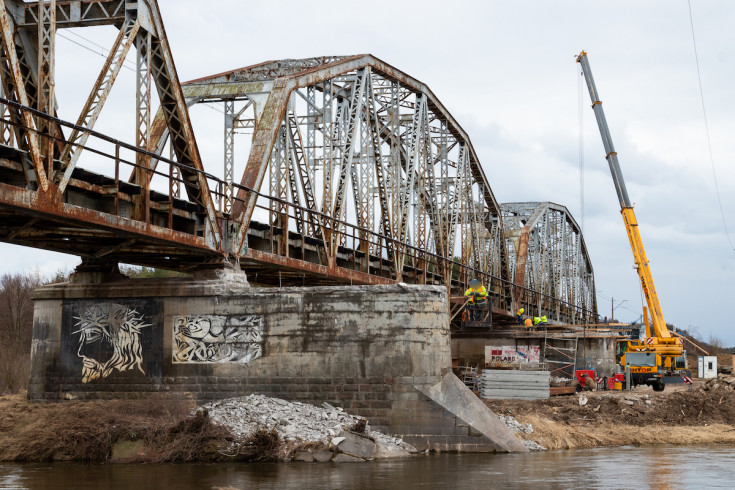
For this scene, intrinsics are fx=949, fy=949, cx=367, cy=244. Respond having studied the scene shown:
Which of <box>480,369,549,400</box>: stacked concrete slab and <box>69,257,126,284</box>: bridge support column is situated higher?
<box>69,257,126,284</box>: bridge support column

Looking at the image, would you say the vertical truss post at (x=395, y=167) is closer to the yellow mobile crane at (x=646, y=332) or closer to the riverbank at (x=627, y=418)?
the riverbank at (x=627, y=418)

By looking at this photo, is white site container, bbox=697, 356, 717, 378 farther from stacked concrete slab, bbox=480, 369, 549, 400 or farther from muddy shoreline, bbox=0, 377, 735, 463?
muddy shoreline, bbox=0, 377, 735, 463

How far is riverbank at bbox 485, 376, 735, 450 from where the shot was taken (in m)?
27.2

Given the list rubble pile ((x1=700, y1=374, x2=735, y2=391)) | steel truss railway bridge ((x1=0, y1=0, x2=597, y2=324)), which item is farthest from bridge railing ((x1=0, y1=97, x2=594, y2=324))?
rubble pile ((x1=700, y1=374, x2=735, y2=391))

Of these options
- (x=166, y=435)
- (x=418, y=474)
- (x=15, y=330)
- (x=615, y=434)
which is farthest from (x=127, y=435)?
(x=15, y=330)

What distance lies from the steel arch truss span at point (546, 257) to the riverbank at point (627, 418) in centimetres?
2933

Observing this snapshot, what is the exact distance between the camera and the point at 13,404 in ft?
86.7

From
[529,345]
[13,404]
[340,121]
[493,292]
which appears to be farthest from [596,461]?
[493,292]

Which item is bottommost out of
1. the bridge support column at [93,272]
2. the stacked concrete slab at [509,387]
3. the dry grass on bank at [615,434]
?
Result: the dry grass on bank at [615,434]

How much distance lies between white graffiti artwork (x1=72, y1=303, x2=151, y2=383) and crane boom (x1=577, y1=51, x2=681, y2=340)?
94.2ft

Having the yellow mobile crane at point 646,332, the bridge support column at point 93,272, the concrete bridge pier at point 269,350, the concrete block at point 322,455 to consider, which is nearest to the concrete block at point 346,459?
the concrete block at point 322,455

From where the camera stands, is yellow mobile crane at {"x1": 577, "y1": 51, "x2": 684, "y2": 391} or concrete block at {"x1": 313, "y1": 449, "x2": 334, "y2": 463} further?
yellow mobile crane at {"x1": 577, "y1": 51, "x2": 684, "y2": 391}

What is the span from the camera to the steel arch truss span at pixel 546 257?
228 ft

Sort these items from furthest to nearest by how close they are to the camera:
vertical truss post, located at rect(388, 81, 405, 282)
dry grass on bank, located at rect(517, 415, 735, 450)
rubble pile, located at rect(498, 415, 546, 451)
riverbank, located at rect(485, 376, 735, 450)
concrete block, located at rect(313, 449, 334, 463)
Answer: vertical truss post, located at rect(388, 81, 405, 282)
riverbank, located at rect(485, 376, 735, 450)
dry grass on bank, located at rect(517, 415, 735, 450)
rubble pile, located at rect(498, 415, 546, 451)
concrete block, located at rect(313, 449, 334, 463)
